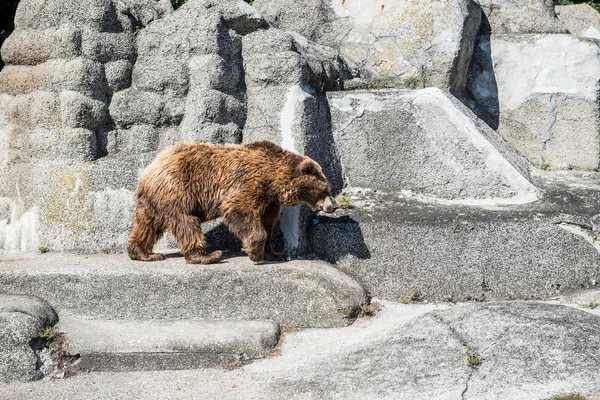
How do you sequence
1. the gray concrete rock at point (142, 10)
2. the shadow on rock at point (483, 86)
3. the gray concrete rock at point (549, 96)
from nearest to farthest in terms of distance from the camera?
1. the gray concrete rock at point (142, 10)
2. the gray concrete rock at point (549, 96)
3. the shadow on rock at point (483, 86)

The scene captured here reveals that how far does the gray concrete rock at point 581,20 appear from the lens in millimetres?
9219

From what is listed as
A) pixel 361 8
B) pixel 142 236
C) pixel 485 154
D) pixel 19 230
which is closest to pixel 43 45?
pixel 19 230

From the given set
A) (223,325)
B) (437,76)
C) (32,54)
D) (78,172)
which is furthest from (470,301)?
(32,54)

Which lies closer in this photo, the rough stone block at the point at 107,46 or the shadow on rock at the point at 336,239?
the shadow on rock at the point at 336,239

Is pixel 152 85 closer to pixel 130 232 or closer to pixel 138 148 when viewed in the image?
pixel 138 148

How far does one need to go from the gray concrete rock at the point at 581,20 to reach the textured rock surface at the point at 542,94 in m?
1.00

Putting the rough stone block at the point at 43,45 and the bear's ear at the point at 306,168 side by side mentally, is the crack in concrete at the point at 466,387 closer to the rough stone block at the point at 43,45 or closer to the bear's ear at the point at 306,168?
the bear's ear at the point at 306,168

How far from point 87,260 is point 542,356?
3.72 m

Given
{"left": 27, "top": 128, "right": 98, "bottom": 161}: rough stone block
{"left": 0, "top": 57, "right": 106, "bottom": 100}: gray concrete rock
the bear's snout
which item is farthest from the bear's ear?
{"left": 0, "top": 57, "right": 106, "bottom": 100}: gray concrete rock

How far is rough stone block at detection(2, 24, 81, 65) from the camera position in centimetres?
693

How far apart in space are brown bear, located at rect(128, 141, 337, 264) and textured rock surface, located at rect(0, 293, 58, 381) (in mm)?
1198

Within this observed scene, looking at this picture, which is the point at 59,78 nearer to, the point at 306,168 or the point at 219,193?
the point at 219,193

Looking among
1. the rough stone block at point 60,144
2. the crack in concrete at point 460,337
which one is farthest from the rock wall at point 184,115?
the crack in concrete at point 460,337

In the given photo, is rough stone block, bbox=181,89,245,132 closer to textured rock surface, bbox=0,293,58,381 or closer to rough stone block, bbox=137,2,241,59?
rough stone block, bbox=137,2,241,59
